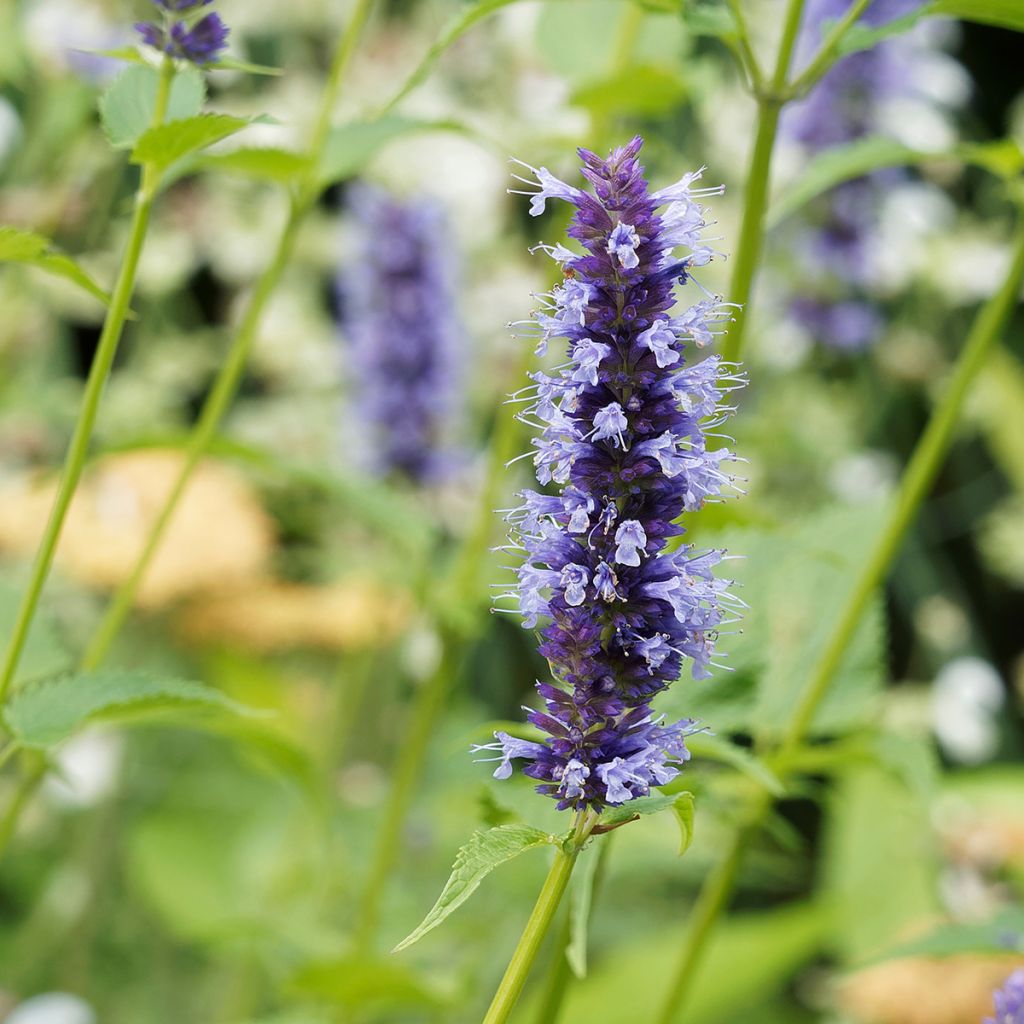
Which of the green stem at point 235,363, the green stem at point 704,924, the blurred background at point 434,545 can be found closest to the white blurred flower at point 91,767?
the blurred background at point 434,545

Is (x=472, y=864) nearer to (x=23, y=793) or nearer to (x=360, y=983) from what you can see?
(x=23, y=793)

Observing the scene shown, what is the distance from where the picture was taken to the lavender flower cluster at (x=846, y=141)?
178 centimetres

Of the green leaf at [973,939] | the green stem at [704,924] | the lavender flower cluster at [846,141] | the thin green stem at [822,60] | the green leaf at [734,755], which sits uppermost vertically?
the lavender flower cluster at [846,141]

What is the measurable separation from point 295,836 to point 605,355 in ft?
5.01

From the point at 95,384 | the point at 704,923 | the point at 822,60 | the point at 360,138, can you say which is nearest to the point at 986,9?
the point at 822,60

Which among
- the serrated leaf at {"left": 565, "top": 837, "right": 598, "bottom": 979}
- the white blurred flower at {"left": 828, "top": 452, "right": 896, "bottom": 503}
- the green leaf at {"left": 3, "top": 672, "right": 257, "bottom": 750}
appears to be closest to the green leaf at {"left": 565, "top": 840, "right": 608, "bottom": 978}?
the serrated leaf at {"left": 565, "top": 837, "right": 598, "bottom": 979}

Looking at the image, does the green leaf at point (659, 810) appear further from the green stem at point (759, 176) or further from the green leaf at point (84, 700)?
the green stem at point (759, 176)

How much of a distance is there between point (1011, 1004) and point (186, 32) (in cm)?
67

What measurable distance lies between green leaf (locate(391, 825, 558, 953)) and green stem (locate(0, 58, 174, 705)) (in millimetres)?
299

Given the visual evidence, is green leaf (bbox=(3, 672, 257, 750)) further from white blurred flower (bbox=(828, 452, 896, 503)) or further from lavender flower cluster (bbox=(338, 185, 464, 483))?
white blurred flower (bbox=(828, 452, 896, 503))

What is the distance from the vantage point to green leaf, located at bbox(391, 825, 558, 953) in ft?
1.67

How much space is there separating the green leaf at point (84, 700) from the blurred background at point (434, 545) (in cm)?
16

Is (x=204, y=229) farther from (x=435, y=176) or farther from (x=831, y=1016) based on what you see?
(x=831, y=1016)

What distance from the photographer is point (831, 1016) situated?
7.01 feet
